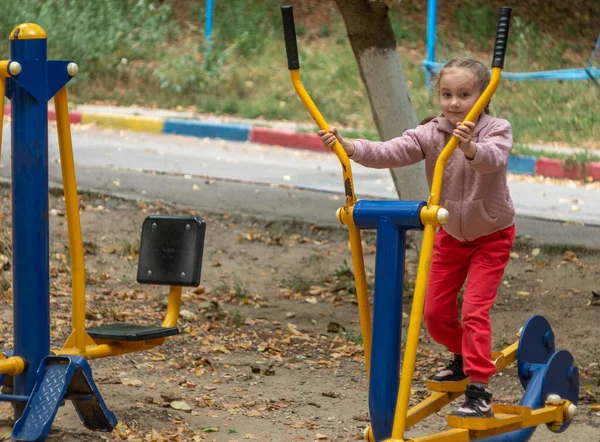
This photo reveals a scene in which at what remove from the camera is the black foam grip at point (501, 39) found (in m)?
3.02

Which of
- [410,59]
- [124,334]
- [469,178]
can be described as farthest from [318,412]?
[410,59]

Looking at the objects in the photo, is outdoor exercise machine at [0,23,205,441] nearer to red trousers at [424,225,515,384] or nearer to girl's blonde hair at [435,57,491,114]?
red trousers at [424,225,515,384]

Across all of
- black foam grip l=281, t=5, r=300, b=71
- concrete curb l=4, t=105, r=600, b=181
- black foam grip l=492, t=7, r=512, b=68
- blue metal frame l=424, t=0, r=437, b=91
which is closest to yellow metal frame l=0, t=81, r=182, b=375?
black foam grip l=281, t=5, r=300, b=71

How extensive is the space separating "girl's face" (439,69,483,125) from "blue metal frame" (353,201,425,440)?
0.44 m

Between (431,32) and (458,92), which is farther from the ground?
(431,32)

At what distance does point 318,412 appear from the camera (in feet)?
13.5

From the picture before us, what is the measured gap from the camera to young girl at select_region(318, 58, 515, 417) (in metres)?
3.27

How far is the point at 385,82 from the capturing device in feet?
18.5

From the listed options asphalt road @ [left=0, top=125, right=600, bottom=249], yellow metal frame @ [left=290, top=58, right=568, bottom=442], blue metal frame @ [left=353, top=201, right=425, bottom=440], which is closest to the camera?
yellow metal frame @ [left=290, top=58, right=568, bottom=442]

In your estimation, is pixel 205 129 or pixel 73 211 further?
pixel 205 129

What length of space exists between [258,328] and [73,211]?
6.31ft

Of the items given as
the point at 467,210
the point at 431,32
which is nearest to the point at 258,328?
the point at 467,210

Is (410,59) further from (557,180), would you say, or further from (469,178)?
(469,178)

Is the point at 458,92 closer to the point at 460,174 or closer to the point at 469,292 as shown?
the point at 460,174
